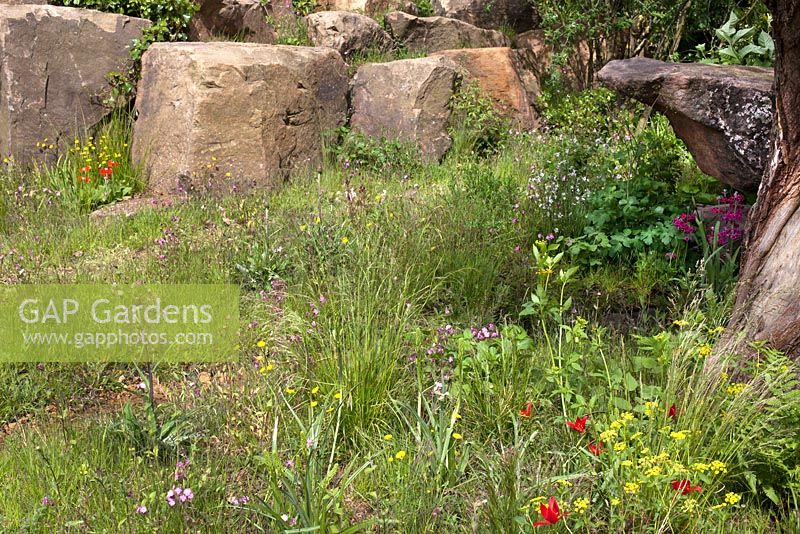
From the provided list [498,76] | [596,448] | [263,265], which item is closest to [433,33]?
[498,76]

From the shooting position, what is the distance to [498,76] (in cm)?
917

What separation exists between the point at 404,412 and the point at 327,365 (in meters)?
0.39

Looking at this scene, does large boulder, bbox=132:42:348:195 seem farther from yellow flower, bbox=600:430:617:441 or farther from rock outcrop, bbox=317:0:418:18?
yellow flower, bbox=600:430:617:441

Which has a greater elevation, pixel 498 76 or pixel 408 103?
pixel 498 76

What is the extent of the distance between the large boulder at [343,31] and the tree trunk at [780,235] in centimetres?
593

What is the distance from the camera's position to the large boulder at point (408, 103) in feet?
26.8

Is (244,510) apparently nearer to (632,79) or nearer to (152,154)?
(632,79)

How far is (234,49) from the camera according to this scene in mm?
7305

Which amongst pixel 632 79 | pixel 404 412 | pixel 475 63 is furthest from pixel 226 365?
pixel 475 63

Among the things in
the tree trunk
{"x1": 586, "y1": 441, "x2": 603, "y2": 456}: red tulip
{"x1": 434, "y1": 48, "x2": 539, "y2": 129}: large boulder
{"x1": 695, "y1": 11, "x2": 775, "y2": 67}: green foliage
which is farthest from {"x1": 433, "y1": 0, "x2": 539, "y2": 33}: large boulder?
{"x1": 586, "y1": 441, "x2": 603, "y2": 456}: red tulip

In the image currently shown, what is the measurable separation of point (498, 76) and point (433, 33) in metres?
1.34

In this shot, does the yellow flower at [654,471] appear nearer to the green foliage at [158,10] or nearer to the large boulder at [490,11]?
the green foliage at [158,10]

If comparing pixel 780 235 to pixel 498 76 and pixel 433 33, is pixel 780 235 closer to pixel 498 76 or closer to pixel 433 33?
pixel 498 76

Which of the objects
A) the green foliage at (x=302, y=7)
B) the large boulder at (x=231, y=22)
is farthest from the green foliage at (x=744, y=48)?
the large boulder at (x=231, y=22)
